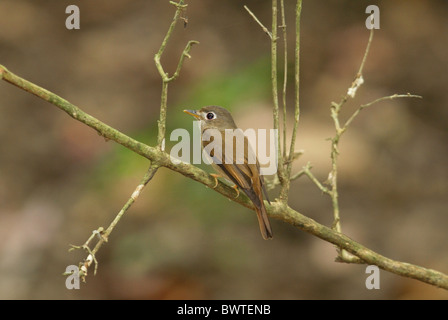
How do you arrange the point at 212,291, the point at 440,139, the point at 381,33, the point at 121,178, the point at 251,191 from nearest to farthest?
the point at 251,191, the point at 212,291, the point at 121,178, the point at 440,139, the point at 381,33

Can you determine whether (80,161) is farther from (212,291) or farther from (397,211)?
(397,211)

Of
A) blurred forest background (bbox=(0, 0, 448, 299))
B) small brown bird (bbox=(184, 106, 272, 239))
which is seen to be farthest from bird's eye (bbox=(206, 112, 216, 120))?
blurred forest background (bbox=(0, 0, 448, 299))

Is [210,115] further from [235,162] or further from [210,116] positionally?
[235,162]

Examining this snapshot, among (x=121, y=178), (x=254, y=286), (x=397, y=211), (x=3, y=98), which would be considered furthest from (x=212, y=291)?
(x=3, y=98)

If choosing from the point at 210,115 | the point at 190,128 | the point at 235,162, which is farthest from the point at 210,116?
the point at 190,128

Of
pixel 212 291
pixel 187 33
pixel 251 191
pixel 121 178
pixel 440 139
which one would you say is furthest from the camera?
pixel 187 33

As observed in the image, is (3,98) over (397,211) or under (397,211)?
over
